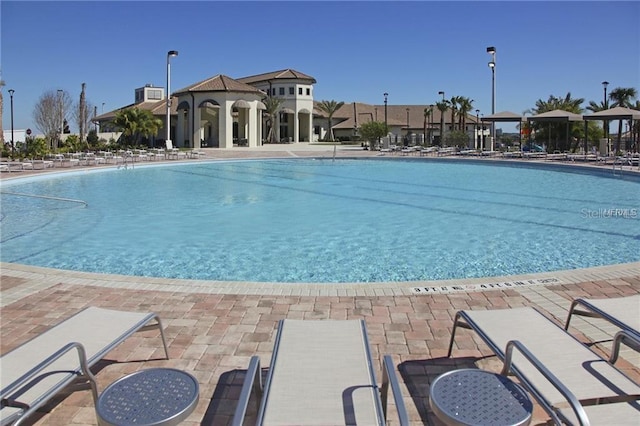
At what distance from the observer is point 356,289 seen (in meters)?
5.65

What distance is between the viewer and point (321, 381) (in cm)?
282

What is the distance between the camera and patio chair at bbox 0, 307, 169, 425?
8.69 ft

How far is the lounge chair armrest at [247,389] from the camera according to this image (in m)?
2.34

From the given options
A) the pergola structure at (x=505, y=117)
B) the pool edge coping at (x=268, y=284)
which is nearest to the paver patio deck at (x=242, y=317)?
the pool edge coping at (x=268, y=284)

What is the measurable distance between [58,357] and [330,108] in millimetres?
56426

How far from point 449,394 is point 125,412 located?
5.38 ft

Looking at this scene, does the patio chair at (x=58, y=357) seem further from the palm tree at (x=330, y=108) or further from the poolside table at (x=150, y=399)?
the palm tree at (x=330, y=108)

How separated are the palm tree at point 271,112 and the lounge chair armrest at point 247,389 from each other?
46.2 meters

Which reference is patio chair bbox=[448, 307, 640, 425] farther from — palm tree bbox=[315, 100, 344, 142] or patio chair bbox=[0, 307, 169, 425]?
palm tree bbox=[315, 100, 344, 142]

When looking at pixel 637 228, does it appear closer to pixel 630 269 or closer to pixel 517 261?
pixel 517 261

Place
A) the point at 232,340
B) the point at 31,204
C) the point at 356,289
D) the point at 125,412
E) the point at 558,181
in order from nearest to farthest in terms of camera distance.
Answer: the point at 125,412 → the point at 232,340 → the point at 356,289 → the point at 31,204 → the point at 558,181

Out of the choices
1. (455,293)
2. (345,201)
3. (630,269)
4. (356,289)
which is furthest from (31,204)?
(630,269)

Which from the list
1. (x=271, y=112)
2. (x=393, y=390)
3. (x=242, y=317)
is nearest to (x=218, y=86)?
(x=271, y=112)

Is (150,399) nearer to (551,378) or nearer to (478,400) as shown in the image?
(478,400)
